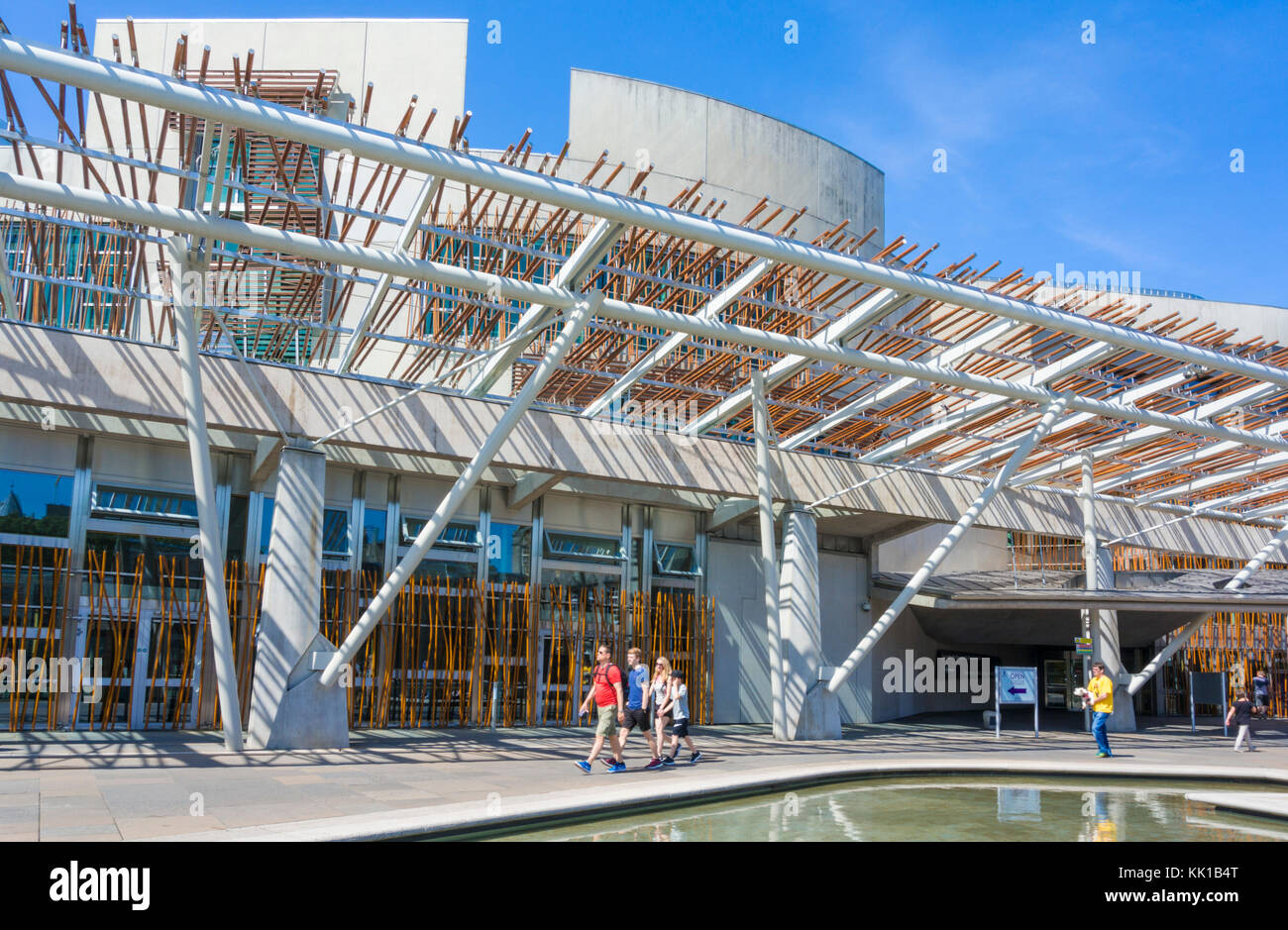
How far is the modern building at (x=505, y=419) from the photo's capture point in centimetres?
1279

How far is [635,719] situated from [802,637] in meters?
6.46

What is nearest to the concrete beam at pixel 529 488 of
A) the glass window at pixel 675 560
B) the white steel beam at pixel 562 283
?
the white steel beam at pixel 562 283

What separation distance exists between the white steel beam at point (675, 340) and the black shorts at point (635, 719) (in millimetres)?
5053

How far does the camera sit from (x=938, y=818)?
9734 mm

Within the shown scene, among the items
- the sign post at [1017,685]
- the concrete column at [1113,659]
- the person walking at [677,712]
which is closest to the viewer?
the person walking at [677,712]

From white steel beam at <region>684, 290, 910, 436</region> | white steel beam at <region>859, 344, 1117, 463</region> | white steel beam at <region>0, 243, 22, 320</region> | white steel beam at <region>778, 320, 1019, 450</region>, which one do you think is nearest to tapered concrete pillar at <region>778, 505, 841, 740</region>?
white steel beam at <region>778, 320, 1019, 450</region>

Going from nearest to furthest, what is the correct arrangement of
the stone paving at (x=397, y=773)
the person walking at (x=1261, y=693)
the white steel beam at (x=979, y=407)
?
the stone paving at (x=397, y=773), the white steel beam at (x=979, y=407), the person walking at (x=1261, y=693)

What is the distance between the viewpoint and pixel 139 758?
1222cm

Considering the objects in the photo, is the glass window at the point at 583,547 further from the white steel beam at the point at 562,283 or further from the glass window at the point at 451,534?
the white steel beam at the point at 562,283

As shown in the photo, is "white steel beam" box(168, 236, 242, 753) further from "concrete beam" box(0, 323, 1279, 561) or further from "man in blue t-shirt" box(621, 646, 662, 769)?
"man in blue t-shirt" box(621, 646, 662, 769)

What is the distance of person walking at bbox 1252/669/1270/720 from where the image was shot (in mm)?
24458

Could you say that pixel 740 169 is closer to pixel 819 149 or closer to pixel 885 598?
pixel 819 149
